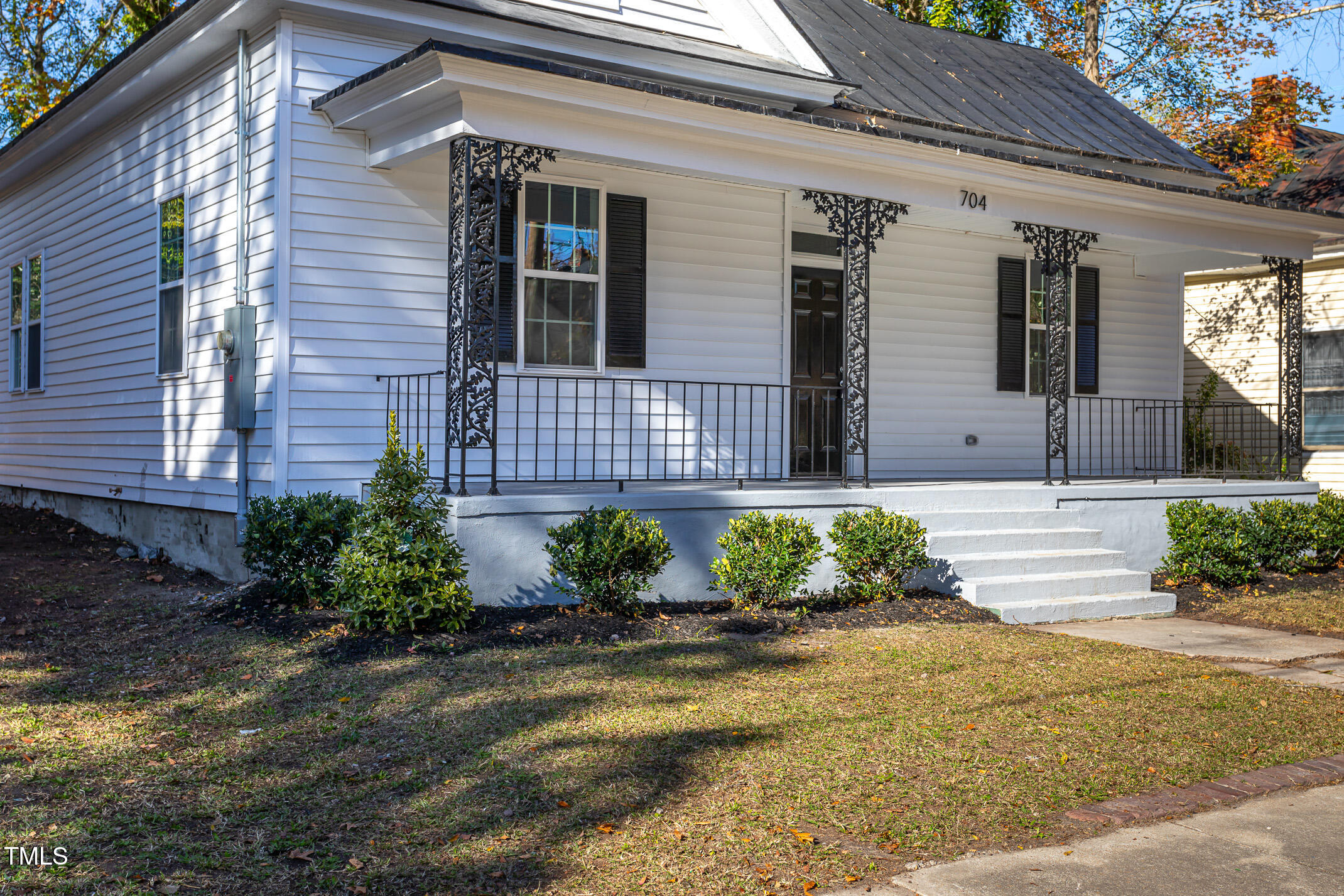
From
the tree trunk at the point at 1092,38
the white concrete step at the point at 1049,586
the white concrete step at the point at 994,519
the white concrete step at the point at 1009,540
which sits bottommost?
the white concrete step at the point at 1049,586

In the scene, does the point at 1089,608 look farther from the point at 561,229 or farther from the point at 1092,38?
the point at 1092,38

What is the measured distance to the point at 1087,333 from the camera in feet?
43.0

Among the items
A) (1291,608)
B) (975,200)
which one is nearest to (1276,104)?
(975,200)

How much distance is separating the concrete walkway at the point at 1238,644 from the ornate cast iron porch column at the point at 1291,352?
468cm

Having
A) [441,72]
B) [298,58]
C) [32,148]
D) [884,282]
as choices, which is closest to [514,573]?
[441,72]

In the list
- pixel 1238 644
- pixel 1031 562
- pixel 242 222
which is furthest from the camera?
pixel 1031 562

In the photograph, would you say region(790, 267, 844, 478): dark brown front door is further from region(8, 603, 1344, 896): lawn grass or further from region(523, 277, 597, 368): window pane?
region(8, 603, 1344, 896): lawn grass

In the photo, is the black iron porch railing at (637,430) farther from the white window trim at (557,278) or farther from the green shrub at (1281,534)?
the green shrub at (1281,534)

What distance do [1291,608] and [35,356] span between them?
13535 millimetres

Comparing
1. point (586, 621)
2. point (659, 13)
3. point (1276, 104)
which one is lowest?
point (586, 621)

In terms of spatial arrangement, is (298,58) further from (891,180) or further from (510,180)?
(891,180)

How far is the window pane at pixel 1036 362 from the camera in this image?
1266cm

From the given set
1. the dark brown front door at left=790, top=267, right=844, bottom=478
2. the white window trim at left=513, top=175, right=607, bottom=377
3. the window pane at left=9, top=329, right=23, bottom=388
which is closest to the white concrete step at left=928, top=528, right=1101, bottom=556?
the dark brown front door at left=790, top=267, right=844, bottom=478

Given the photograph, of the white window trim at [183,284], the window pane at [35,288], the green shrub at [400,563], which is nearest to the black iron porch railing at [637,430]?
the green shrub at [400,563]
